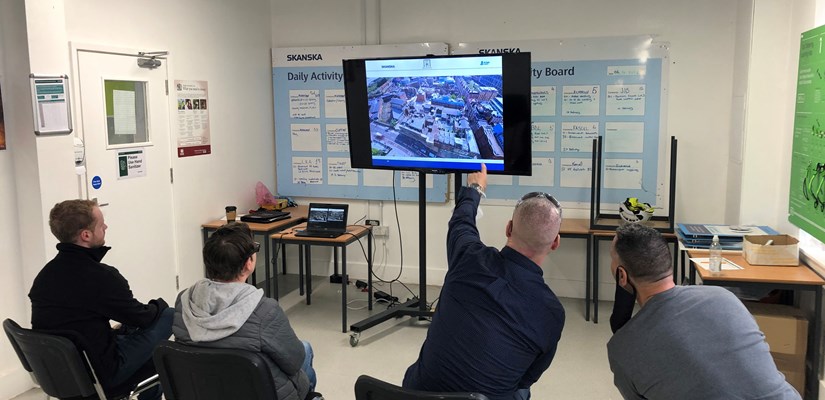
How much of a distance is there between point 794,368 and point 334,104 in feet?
13.0

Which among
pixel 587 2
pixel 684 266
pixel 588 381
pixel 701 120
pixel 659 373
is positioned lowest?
pixel 588 381

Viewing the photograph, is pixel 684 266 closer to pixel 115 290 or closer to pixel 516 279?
pixel 516 279

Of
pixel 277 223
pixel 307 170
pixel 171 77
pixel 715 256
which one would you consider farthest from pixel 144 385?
pixel 307 170

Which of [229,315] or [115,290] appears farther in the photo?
[115,290]

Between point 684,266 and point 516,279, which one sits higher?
point 516,279

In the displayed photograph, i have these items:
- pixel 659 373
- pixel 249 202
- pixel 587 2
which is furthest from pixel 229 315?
pixel 587 2

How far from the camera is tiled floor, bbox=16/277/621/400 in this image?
12.0ft

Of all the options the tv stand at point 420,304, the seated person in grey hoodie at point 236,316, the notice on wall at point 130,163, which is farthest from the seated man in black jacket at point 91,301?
the tv stand at point 420,304

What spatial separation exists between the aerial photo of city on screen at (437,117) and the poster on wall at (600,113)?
1.53 m

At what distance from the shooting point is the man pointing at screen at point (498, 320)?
197 centimetres

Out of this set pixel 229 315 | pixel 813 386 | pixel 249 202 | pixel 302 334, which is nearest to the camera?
pixel 229 315

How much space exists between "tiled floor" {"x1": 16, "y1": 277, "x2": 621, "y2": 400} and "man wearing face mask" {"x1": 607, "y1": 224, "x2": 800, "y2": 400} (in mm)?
1759

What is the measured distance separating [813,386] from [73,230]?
362 centimetres

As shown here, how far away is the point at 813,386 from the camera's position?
11.0 ft
